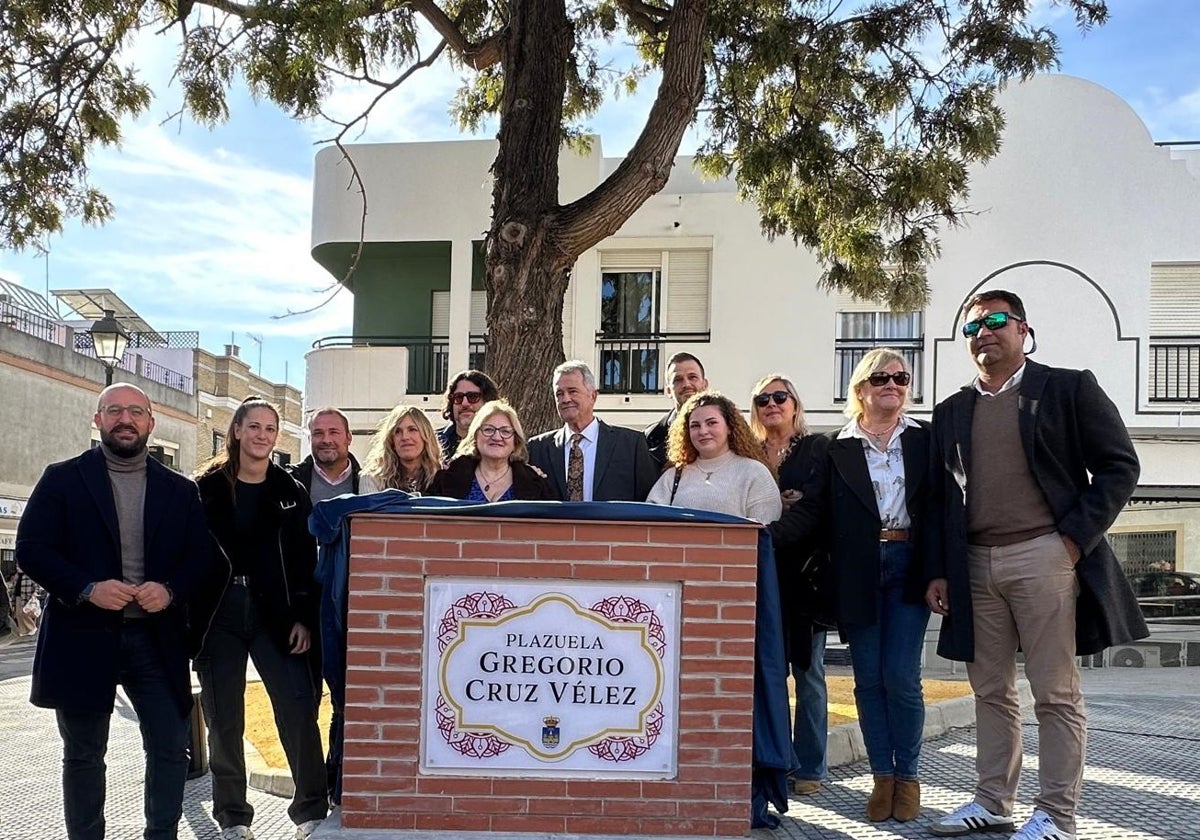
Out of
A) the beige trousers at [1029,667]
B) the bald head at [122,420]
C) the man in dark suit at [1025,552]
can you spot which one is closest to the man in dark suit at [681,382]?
the man in dark suit at [1025,552]

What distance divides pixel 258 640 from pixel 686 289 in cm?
1335

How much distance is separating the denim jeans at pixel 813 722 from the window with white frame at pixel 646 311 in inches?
471

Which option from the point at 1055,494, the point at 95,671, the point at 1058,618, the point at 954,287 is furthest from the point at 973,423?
the point at 954,287

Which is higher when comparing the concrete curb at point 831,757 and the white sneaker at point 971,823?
the white sneaker at point 971,823

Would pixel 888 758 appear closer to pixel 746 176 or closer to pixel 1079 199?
pixel 746 176

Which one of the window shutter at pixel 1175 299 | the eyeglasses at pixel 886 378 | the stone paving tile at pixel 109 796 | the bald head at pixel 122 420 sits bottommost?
the stone paving tile at pixel 109 796

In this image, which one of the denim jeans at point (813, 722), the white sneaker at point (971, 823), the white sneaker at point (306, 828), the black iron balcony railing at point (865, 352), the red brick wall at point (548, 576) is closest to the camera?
the red brick wall at point (548, 576)

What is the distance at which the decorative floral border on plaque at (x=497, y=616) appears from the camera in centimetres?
410

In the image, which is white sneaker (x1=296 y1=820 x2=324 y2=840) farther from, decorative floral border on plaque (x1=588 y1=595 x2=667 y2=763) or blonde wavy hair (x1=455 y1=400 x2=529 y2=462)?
blonde wavy hair (x1=455 y1=400 x2=529 y2=462)

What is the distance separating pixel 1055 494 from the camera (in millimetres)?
4422

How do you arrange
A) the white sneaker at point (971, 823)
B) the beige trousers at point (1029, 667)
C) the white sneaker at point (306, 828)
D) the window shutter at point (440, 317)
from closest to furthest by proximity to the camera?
the beige trousers at point (1029, 667) < the white sneaker at point (971, 823) < the white sneaker at point (306, 828) < the window shutter at point (440, 317)

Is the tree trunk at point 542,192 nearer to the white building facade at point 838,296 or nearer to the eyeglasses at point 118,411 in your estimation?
the eyeglasses at point 118,411

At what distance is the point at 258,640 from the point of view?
193 inches

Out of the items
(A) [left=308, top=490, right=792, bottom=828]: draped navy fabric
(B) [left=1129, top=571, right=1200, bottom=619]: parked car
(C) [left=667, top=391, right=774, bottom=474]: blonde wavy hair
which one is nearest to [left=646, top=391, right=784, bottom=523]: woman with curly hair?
(C) [left=667, top=391, right=774, bottom=474]: blonde wavy hair
